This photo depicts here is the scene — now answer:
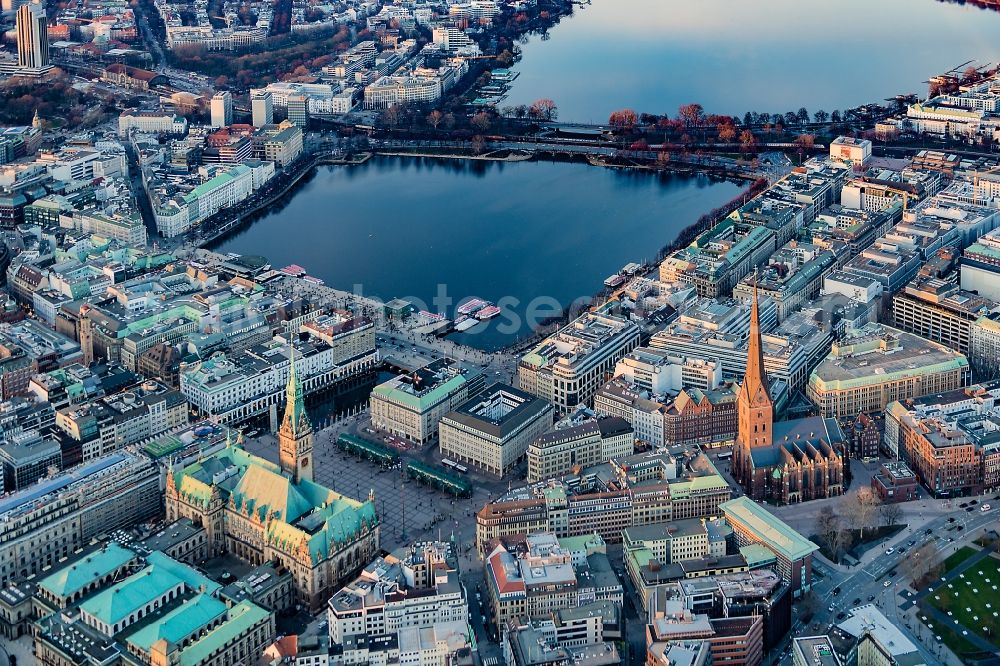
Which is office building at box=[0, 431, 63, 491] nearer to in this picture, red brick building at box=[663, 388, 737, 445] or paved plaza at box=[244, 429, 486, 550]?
paved plaza at box=[244, 429, 486, 550]

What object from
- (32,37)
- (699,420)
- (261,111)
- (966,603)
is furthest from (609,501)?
(32,37)

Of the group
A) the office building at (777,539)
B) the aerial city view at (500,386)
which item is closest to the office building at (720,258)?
the aerial city view at (500,386)

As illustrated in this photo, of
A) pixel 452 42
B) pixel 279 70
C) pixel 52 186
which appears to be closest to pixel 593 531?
pixel 52 186

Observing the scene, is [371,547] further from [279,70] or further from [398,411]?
[279,70]

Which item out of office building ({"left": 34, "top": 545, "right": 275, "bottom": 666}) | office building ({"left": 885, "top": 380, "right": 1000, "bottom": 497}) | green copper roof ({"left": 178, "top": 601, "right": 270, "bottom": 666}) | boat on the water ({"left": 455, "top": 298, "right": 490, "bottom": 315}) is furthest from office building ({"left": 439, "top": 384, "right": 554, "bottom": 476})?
office building ({"left": 885, "top": 380, "right": 1000, "bottom": 497})

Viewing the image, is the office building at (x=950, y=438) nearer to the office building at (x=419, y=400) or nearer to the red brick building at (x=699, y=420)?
the red brick building at (x=699, y=420)
